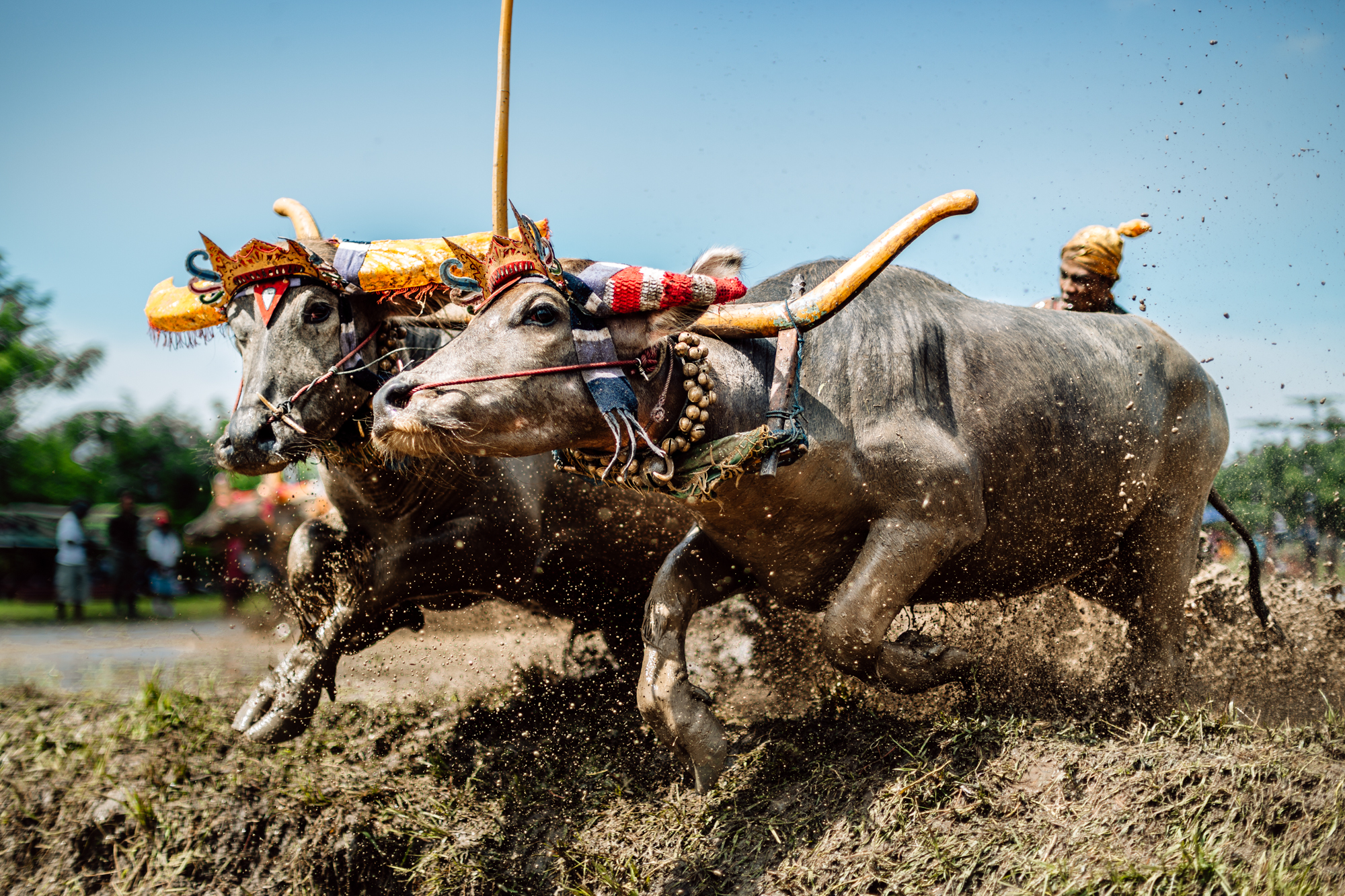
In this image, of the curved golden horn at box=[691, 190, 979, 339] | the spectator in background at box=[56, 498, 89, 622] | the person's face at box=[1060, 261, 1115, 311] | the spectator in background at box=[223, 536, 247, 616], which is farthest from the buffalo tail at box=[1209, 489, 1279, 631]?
the spectator in background at box=[56, 498, 89, 622]

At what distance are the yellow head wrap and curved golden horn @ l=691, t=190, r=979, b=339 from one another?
188 cm

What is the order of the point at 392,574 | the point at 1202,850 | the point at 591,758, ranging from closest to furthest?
the point at 1202,850
the point at 591,758
the point at 392,574

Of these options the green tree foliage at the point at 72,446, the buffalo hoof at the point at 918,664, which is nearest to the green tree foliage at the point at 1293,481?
the buffalo hoof at the point at 918,664

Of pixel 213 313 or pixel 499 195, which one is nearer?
pixel 499 195

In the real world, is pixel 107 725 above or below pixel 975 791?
below

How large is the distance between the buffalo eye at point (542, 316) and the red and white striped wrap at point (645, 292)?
107mm

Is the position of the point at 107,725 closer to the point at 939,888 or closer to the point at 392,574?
the point at 392,574

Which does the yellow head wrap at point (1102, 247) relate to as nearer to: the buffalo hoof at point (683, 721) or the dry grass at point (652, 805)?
the dry grass at point (652, 805)

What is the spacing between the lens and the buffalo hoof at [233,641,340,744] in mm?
4762

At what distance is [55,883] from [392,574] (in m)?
1.73

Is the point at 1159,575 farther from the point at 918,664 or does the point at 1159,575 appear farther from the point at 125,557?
the point at 125,557

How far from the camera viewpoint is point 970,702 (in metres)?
3.93

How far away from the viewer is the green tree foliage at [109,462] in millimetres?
16250

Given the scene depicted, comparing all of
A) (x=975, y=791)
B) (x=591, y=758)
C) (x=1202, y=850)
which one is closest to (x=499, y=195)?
(x=591, y=758)
